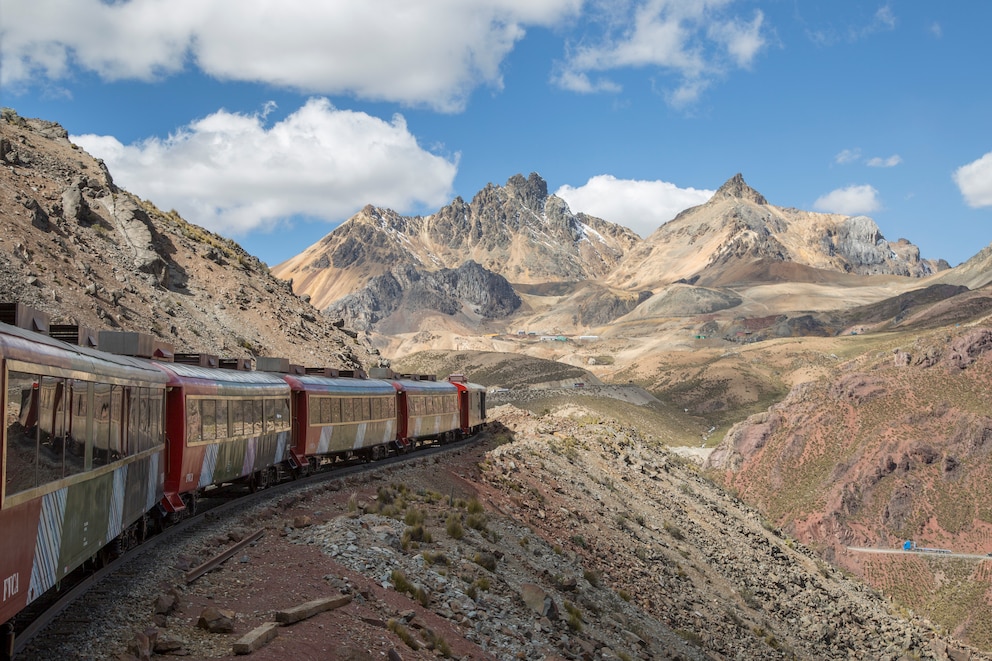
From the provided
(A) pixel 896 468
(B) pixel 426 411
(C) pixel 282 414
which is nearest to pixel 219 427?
(C) pixel 282 414

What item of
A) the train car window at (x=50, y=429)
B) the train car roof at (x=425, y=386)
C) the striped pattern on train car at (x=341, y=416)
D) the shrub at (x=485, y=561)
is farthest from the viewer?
the train car roof at (x=425, y=386)

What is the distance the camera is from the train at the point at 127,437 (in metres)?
8.70

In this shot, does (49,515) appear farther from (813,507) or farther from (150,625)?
(813,507)

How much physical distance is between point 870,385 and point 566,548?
276 ft

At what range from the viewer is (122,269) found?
179ft

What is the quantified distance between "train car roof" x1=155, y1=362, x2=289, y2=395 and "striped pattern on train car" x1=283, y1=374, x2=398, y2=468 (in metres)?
1.36

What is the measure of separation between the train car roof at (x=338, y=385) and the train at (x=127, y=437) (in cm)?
7

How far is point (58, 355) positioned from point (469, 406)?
39464 mm

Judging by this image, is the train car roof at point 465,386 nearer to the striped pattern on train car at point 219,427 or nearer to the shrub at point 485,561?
the striped pattern on train car at point 219,427

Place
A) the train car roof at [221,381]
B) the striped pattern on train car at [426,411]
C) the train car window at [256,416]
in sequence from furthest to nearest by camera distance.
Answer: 1. the striped pattern on train car at [426,411]
2. the train car window at [256,416]
3. the train car roof at [221,381]

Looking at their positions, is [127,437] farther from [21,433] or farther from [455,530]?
[455,530]

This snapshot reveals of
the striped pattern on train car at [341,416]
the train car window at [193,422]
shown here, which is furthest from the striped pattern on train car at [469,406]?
the train car window at [193,422]

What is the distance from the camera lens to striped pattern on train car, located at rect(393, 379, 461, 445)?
123ft

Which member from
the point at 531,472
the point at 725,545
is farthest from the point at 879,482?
the point at 531,472
